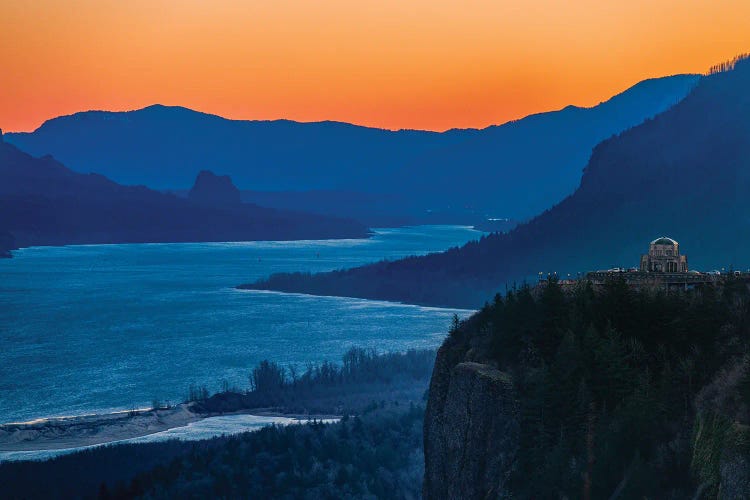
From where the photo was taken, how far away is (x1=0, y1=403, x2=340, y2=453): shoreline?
102 metres

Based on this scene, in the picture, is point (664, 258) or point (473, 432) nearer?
point (473, 432)

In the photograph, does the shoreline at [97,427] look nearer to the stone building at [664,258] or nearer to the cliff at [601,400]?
the stone building at [664,258]

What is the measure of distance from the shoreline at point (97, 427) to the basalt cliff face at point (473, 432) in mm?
63737

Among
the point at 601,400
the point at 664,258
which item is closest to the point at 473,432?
the point at 601,400

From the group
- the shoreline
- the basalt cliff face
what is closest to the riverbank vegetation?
the shoreline

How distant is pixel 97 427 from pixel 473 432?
7665cm

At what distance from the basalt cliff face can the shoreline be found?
209ft

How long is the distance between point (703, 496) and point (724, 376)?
5854 millimetres

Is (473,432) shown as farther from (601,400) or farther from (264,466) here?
(264,466)

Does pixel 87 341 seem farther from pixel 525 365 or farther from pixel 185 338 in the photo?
pixel 525 365

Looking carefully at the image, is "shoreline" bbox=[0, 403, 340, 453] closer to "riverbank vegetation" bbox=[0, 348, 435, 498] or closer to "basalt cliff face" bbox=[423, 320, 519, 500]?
"riverbank vegetation" bbox=[0, 348, 435, 498]

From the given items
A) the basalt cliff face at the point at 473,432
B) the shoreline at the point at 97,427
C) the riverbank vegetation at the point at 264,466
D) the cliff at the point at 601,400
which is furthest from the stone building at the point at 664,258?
the shoreline at the point at 97,427

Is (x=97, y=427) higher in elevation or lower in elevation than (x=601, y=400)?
lower

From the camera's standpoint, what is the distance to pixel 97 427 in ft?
357
